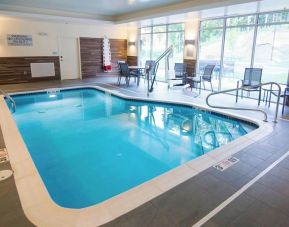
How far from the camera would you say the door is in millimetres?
9656

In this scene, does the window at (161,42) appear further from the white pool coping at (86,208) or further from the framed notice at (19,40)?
the white pool coping at (86,208)

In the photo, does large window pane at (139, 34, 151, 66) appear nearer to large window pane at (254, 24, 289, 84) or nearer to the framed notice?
the framed notice

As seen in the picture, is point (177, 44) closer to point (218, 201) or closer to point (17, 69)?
point (17, 69)

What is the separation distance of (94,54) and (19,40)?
312 cm

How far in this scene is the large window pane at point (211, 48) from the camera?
764 centimetres

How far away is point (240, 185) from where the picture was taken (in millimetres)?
2441

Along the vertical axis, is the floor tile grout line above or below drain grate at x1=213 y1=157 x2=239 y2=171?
below

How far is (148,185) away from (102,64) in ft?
30.8

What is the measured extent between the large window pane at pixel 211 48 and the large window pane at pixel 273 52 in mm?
1309

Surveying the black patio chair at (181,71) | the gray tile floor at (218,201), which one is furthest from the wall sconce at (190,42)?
the gray tile floor at (218,201)

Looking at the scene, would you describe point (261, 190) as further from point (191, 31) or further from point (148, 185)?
point (191, 31)

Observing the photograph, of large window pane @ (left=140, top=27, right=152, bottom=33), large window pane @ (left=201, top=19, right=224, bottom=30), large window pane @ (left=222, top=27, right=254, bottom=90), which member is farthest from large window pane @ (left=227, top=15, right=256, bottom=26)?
large window pane @ (left=140, top=27, right=152, bottom=33)

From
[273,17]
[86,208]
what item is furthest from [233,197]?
[273,17]

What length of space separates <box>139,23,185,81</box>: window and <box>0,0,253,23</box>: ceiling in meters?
1.99
